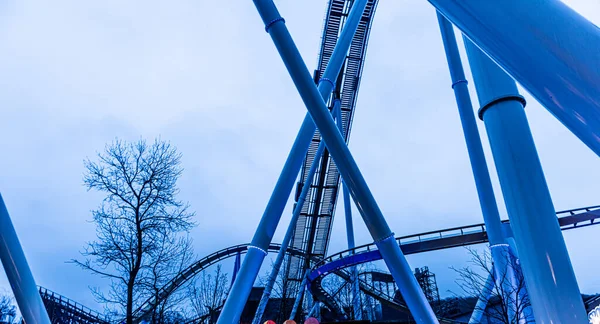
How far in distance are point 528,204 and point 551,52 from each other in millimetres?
1304

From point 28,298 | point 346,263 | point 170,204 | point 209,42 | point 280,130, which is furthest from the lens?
point 280,130

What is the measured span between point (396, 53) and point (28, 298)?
12781cm

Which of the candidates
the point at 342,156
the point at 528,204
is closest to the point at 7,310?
the point at 342,156

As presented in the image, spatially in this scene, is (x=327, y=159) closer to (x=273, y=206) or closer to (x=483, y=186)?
(x=483, y=186)

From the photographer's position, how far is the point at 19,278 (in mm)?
7176

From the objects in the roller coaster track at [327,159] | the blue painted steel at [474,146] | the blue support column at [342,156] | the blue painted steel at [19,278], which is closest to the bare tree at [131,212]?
the blue painted steel at [19,278]

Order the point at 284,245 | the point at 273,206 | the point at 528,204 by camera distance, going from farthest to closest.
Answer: the point at 284,245, the point at 273,206, the point at 528,204

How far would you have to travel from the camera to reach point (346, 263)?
67.5ft

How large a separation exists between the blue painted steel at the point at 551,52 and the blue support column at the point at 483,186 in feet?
29.1

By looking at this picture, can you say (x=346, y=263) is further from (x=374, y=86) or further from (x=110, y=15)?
(x=374, y=86)

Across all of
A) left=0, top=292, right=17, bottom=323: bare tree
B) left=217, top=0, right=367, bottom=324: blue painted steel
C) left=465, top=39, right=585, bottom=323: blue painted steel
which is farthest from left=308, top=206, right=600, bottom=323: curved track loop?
left=0, top=292, right=17, bottom=323: bare tree

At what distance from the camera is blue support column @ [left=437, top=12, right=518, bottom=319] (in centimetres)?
959

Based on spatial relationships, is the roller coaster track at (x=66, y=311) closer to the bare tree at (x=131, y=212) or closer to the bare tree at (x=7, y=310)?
the bare tree at (x=7, y=310)

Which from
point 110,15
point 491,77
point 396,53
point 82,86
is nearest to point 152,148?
point 110,15
